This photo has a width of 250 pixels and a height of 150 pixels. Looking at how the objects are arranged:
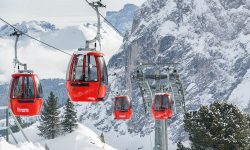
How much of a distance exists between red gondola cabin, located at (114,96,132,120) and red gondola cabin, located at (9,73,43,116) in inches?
777

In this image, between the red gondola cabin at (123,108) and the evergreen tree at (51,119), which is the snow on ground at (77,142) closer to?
the evergreen tree at (51,119)

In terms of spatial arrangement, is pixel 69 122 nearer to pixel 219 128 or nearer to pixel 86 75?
pixel 219 128

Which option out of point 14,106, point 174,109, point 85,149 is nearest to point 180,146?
point 174,109

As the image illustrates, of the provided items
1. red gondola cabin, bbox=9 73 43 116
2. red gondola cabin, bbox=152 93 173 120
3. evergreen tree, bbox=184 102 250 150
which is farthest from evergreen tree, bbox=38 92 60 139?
red gondola cabin, bbox=9 73 43 116

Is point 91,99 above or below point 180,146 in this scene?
above

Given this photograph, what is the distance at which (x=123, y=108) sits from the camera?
43312 millimetres

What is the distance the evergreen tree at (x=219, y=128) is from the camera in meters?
33.8

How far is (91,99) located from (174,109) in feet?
65.1

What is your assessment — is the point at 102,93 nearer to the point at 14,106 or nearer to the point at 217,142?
the point at 14,106

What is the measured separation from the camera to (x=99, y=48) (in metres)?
19.5

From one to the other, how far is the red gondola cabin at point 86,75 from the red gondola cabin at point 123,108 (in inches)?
881

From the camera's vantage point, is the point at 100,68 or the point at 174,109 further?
the point at 174,109

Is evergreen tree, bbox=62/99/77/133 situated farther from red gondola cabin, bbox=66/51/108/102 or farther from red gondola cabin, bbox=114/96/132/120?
red gondola cabin, bbox=66/51/108/102

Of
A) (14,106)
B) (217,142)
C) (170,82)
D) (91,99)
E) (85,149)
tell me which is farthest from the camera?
(85,149)
